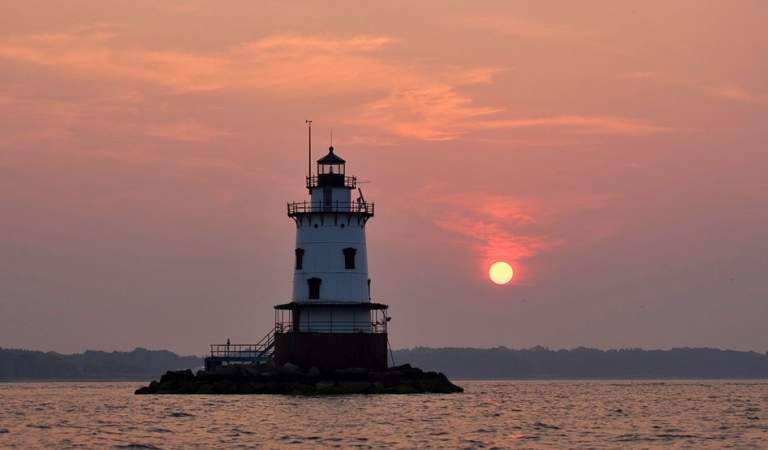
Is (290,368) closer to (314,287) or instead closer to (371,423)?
A: (314,287)

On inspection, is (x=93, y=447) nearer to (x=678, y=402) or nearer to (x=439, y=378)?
(x=439, y=378)

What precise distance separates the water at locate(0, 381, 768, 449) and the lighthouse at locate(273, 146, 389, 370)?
187 inches

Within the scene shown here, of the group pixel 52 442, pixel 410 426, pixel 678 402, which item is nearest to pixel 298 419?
pixel 410 426

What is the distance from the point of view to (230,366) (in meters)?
81.2

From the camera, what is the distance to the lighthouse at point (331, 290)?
78.8 metres

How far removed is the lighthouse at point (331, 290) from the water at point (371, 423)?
475 centimetres

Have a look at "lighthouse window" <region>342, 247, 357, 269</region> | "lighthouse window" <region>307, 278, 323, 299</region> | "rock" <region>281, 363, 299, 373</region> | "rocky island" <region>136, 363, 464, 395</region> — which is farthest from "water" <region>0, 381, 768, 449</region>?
"lighthouse window" <region>342, 247, 357, 269</region>

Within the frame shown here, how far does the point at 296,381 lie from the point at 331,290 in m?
6.18

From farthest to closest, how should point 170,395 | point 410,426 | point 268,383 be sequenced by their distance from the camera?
point 170,395 → point 268,383 → point 410,426

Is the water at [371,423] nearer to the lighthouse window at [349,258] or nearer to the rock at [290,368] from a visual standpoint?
the rock at [290,368]

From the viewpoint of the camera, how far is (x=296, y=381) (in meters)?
76.5

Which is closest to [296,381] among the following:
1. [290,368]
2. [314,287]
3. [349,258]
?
[290,368]

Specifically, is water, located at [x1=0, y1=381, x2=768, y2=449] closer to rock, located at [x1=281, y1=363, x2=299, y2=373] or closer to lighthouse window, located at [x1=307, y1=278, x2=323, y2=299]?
rock, located at [x1=281, y1=363, x2=299, y2=373]

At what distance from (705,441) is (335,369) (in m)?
28.4
